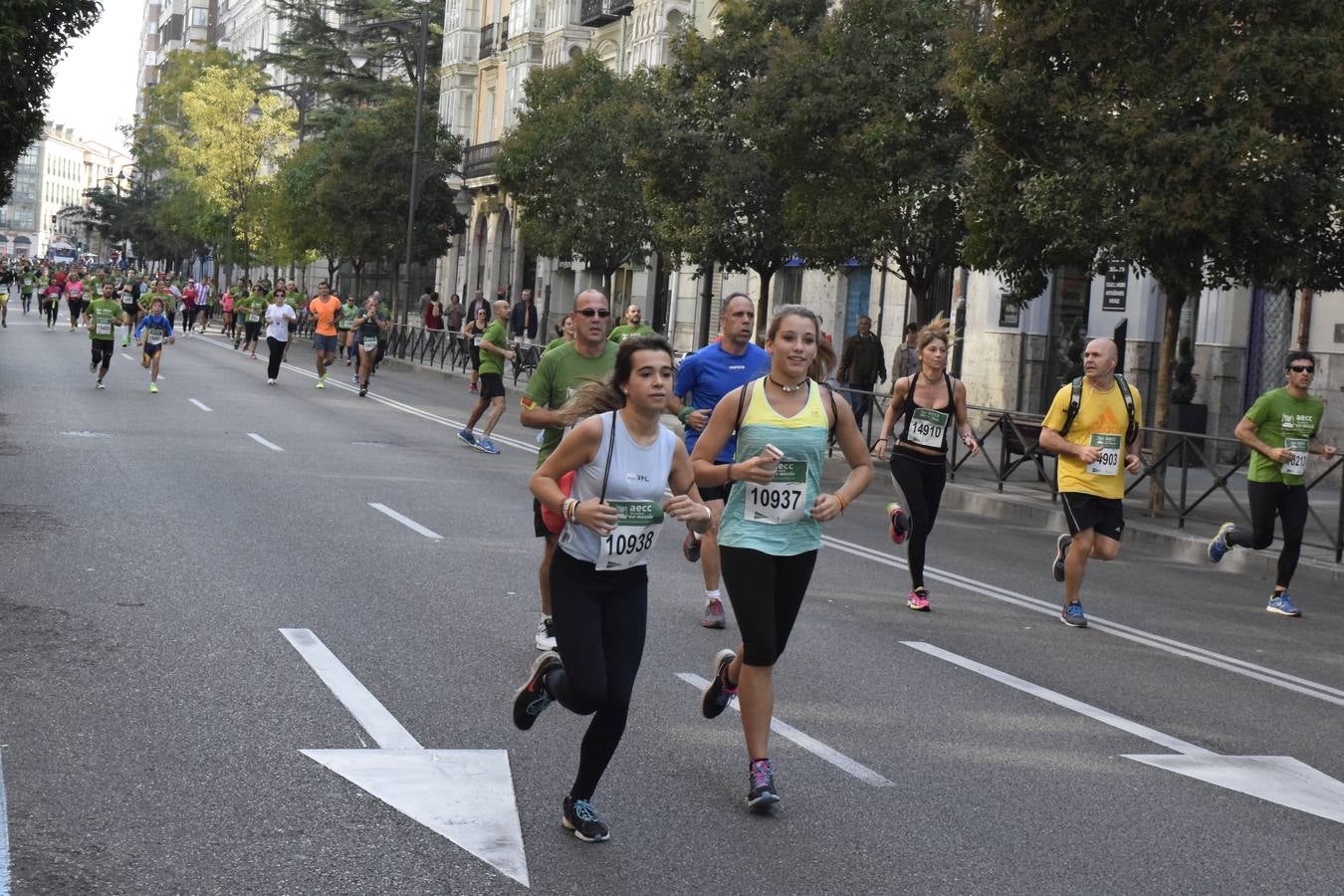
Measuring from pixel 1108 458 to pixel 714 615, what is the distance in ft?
8.86

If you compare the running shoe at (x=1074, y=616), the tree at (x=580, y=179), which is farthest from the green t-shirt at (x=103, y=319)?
the running shoe at (x=1074, y=616)

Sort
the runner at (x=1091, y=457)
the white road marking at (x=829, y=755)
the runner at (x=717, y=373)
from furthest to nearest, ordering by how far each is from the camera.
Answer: the runner at (x=1091, y=457) < the runner at (x=717, y=373) < the white road marking at (x=829, y=755)

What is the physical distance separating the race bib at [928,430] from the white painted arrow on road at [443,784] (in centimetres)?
456

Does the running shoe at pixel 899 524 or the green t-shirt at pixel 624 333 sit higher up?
the green t-shirt at pixel 624 333

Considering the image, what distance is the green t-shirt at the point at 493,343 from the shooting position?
62.6ft

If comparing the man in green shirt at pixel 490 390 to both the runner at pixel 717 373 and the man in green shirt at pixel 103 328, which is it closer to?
the man in green shirt at pixel 103 328

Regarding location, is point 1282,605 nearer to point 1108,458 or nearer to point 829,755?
point 1108,458

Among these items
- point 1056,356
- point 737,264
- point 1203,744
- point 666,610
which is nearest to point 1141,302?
point 1056,356

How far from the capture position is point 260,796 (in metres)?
5.86

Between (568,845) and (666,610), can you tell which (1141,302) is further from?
(568,845)

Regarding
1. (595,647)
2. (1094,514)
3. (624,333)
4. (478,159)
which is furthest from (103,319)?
(478,159)

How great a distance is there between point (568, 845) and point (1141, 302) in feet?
75.3

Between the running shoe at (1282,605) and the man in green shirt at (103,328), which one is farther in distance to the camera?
the man in green shirt at (103,328)

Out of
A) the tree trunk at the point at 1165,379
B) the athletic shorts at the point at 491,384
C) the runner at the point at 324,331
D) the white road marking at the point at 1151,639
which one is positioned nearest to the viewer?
the white road marking at the point at 1151,639
